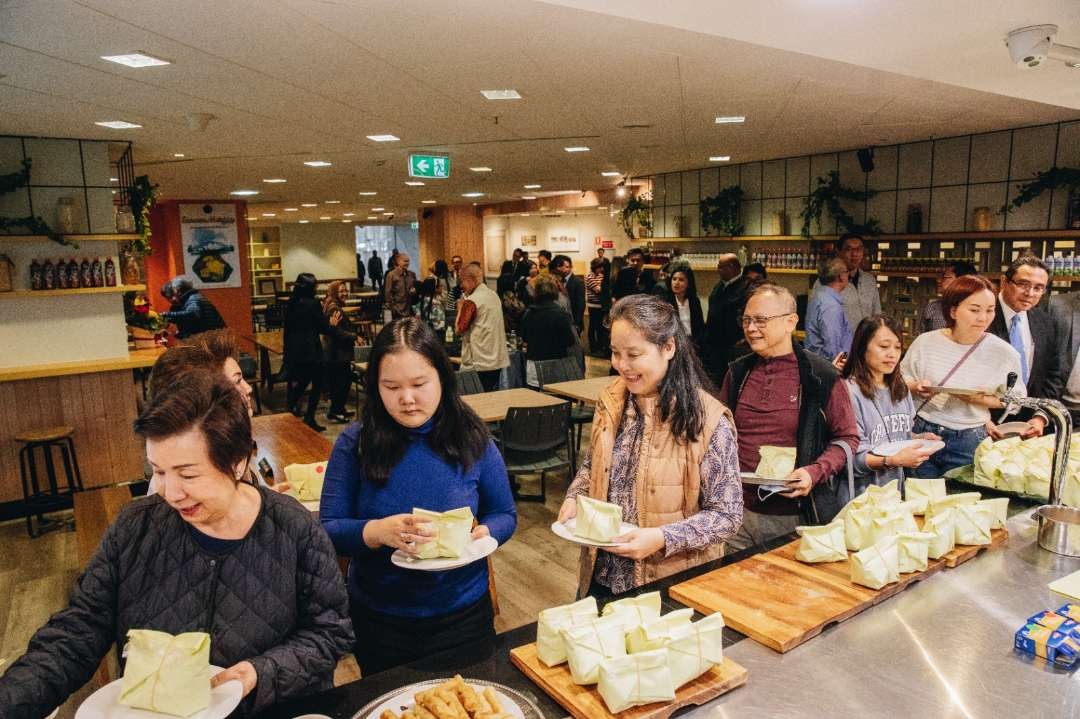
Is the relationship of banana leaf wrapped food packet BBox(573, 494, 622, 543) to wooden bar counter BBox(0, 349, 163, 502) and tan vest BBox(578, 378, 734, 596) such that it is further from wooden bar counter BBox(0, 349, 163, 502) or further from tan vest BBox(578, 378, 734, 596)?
wooden bar counter BBox(0, 349, 163, 502)

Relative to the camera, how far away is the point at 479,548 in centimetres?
178

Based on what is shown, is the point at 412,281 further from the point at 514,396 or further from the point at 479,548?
the point at 479,548

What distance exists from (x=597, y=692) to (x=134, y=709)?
0.83 meters

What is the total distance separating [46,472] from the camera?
19.4 ft

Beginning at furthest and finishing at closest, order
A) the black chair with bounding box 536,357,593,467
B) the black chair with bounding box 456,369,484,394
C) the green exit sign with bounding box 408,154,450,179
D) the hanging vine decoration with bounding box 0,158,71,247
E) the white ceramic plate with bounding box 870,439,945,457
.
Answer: the green exit sign with bounding box 408,154,450,179 → the black chair with bounding box 536,357,593,467 → the black chair with bounding box 456,369,484,394 → the hanging vine decoration with bounding box 0,158,71,247 → the white ceramic plate with bounding box 870,439,945,457

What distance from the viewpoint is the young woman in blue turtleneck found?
73.7 inches

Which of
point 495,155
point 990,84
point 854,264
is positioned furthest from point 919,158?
point 495,155

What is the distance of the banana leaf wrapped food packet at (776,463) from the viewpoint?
237 cm

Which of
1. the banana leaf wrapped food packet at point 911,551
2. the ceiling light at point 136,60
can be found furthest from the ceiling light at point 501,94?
the banana leaf wrapped food packet at point 911,551

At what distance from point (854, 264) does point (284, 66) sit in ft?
16.2

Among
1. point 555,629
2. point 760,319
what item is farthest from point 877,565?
point 760,319

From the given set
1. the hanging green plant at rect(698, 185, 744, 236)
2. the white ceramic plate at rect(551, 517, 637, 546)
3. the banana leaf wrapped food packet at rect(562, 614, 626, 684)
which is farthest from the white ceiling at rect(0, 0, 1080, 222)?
the hanging green plant at rect(698, 185, 744, 236)

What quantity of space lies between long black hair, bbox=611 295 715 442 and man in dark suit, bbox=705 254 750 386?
4.96 m

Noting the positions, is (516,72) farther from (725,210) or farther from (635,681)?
(725,210)
